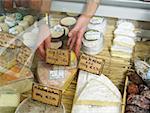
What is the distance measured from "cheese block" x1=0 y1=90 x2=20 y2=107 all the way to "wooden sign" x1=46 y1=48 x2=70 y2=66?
18 cm

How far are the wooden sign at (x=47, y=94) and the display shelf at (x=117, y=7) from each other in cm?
31

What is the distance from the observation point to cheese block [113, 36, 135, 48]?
146 cm

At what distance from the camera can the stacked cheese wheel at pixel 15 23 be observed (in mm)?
1398

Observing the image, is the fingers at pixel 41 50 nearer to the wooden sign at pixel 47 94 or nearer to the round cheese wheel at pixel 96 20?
the wooden sign at pixel 47 94

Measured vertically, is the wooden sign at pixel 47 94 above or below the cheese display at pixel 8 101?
above

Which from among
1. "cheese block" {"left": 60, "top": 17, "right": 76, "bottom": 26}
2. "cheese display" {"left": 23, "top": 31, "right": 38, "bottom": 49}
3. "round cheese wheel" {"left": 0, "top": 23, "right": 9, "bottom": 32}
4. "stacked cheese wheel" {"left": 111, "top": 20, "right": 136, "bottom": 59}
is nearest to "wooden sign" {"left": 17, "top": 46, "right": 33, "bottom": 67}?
"cheese display" {"left": 23, "top": 31, "right": 38, "bottom": 49}

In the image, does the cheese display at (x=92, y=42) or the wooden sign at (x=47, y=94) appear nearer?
the wooden sign at (x=47, y=94)

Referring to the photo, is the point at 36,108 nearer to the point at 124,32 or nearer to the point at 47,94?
the point at 47,94

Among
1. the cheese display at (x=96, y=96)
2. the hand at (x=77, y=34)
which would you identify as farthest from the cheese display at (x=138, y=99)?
the hand at (x=77, y=34)

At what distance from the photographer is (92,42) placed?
1466mm

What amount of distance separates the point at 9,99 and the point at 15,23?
0.33 meters

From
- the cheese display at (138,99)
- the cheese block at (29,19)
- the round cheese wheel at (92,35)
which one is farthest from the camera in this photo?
the round cheese wheel at (92,35)

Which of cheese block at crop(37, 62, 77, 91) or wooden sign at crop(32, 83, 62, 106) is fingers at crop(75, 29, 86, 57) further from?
wooden sign at crop(32, 83, 62, 106)

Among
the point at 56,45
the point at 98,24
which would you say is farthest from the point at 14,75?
the point at 98,24
